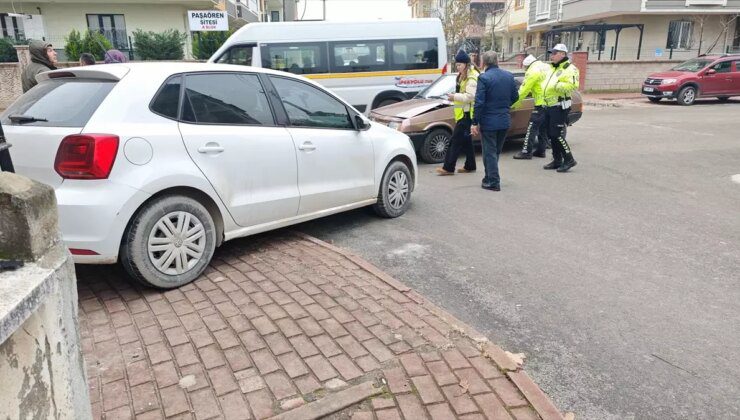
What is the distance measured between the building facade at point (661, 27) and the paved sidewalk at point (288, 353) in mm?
28005

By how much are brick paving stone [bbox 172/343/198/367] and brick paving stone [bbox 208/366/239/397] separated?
175mm

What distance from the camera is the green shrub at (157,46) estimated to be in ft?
84.5

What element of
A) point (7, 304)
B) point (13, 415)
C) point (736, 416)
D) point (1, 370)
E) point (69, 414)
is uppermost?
point (7, 304)

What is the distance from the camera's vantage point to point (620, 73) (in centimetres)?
2547

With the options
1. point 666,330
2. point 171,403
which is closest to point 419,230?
point 666,330

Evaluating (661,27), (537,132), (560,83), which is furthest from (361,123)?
(661,27)

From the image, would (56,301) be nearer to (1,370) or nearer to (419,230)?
(1,370)

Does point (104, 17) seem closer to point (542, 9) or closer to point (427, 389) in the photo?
point (542, 9)

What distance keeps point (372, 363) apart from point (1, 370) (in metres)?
2.03

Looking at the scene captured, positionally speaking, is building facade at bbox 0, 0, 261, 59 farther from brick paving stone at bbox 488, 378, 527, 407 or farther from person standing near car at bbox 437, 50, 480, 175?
brick paving stone at bbox 488, 378, 527, 407

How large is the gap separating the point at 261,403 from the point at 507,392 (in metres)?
1.30

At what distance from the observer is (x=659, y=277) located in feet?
15.4

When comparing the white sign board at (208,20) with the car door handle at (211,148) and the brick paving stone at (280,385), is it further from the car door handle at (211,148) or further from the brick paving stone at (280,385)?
the brick paving stone at (280,385)

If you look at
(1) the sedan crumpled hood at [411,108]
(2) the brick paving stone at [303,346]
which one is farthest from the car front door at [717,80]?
(2) the brick paving stone at [303,346]
